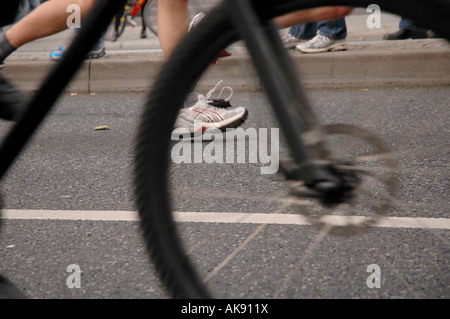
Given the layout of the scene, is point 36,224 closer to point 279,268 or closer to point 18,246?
point 18,246

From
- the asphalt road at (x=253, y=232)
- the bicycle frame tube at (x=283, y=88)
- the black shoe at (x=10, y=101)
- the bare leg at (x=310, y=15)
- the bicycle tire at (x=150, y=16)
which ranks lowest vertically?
the bicycle tire at (x=150, y=16)

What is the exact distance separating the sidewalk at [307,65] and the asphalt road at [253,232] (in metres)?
0.05

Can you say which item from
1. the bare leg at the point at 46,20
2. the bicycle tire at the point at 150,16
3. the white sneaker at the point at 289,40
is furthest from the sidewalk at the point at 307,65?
the bare leg at the point at 46,20

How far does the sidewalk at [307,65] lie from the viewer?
1190 millimetres

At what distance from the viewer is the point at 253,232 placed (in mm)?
1972

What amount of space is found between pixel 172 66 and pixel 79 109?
12.0 feet

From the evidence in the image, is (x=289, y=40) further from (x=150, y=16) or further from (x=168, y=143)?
(x=150, y=16)

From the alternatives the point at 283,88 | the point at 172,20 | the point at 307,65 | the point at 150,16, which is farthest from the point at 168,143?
the point at 150,16

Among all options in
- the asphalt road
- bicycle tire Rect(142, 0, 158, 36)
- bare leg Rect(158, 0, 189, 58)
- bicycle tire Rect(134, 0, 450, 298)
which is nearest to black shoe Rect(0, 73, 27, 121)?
the asphalt road

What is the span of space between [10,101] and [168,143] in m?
0.66

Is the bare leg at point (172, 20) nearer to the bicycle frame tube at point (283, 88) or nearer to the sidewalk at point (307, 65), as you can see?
the sidewalk at point (307, 65)

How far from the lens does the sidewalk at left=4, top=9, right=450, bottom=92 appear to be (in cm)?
119

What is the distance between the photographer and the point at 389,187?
1238mm
